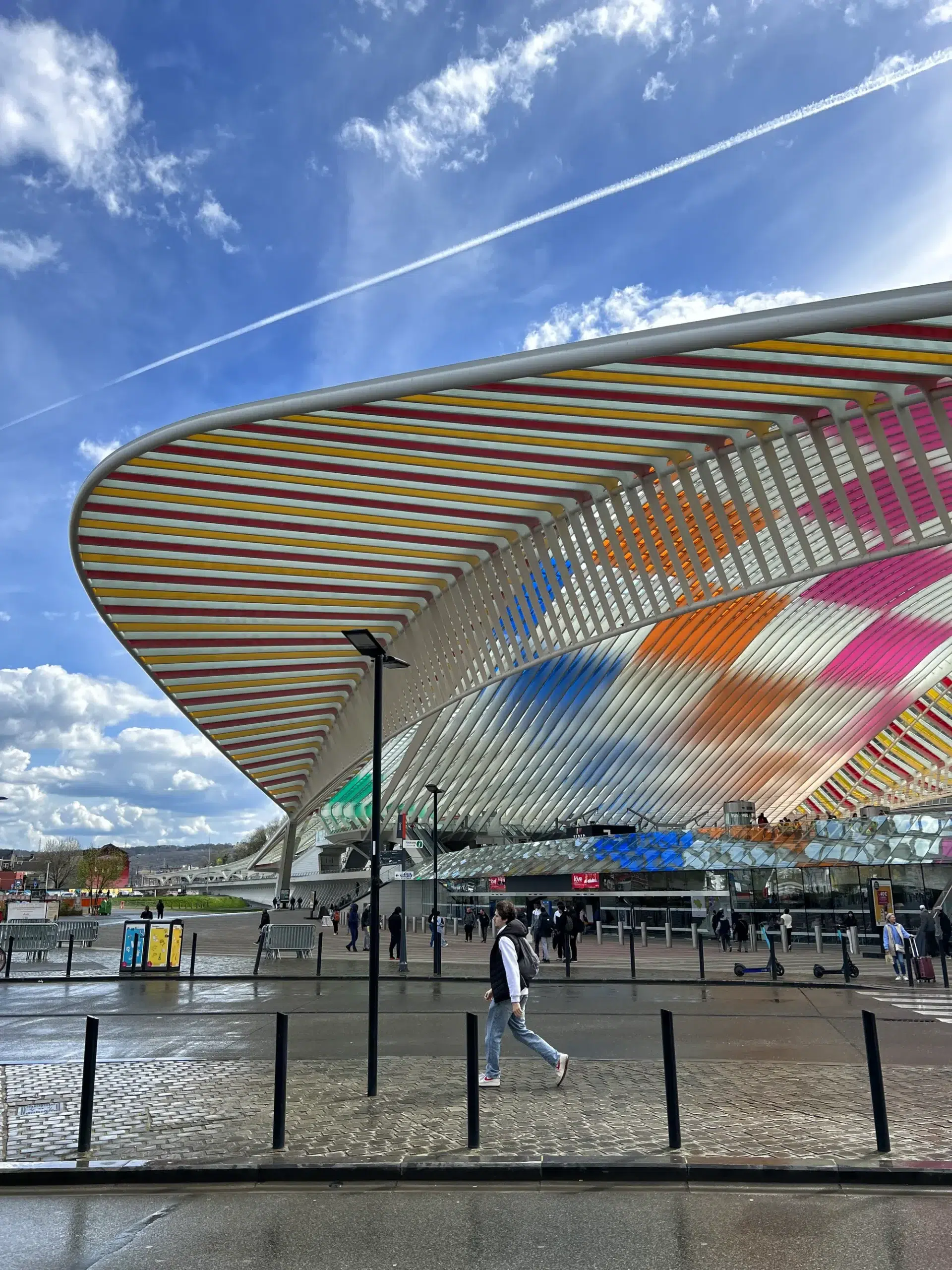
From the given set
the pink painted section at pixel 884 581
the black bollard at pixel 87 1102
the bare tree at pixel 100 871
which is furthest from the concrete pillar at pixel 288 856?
the bare tree at pixel 100 871

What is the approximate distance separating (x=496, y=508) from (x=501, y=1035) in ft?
42.5

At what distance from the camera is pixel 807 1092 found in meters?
8.27

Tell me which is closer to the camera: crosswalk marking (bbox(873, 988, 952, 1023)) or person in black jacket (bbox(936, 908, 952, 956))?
crosswalk marking (bbox(873, 988, 952, 1023))

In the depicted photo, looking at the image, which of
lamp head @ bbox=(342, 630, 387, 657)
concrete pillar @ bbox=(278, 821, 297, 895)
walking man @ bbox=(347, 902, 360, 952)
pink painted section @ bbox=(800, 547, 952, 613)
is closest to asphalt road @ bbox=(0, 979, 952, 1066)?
lamp head @ bbox=(342, 630, 387, 657)

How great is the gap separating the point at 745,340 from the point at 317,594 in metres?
14.0

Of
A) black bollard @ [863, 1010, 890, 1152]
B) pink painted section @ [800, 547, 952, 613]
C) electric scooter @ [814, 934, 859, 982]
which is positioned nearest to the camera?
black bollard @ [863, 1010, 890, 1152]

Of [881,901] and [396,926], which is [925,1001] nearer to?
[881,901]

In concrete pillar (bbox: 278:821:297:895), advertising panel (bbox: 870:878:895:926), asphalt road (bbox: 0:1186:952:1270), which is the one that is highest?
concrete pillar (bbox: 278:821:297:895)

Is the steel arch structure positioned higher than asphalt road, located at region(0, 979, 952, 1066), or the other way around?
the steel arch structure

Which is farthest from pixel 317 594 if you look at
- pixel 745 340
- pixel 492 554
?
pixel 745 340

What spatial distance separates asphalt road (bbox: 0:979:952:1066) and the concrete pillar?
22.7m

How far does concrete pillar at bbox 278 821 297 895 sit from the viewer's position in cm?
4175

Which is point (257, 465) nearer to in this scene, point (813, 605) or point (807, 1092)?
point (807, 1092)

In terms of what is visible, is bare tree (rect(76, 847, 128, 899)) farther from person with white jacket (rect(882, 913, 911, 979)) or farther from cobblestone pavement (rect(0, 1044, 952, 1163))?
A: cobblestone pavement (rect(0, 1044, 952, 1163))
